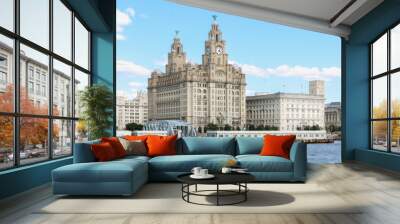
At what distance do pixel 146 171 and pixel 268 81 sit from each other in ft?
80.1

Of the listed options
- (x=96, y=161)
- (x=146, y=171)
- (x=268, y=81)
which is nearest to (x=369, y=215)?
(x=146, y=171)

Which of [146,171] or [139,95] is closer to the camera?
[146,171]

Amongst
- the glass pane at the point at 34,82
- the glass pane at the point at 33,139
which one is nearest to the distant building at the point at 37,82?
the glass pane at the point at 34,82

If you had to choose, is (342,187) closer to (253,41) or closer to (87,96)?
(87,96)

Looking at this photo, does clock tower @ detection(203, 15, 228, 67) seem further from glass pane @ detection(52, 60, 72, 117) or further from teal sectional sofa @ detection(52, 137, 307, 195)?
teal sectional sofa @ detection(52, 137, 307, 195)

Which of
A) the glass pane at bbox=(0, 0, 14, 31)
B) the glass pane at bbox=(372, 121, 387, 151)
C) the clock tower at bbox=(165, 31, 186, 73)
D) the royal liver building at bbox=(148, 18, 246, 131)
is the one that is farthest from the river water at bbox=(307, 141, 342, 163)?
the clock tower at bbox=(165, 31, 186, 73)

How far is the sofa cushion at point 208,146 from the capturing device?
248 inches

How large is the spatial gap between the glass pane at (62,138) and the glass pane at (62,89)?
17cm

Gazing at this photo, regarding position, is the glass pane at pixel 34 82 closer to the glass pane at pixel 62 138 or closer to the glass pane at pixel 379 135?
the glass pane at pixel 62 138

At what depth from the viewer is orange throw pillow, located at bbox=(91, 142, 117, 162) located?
5246mm

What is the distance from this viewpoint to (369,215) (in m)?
3.68

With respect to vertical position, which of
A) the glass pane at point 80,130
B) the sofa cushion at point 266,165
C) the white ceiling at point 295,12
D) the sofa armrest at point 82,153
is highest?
the white ceiling at point 295,12

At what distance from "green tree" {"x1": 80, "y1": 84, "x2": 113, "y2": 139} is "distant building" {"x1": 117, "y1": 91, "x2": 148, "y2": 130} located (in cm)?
843

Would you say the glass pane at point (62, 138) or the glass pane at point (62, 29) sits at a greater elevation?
the glass pane at point (62, 29)
